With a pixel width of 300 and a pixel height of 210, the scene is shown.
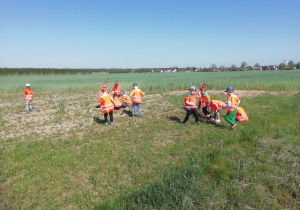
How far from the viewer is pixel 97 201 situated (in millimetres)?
3566

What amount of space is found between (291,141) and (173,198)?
4275mm

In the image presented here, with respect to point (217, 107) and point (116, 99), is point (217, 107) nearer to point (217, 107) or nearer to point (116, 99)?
point (217, 107)

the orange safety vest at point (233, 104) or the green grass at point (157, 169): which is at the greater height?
the orange safety vest at point (233, 104)

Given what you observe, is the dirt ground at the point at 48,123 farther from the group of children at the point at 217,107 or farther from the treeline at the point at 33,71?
the treeline at the point at 33,71

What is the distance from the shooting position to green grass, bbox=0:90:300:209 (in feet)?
11.0

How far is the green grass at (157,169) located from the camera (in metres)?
3.35

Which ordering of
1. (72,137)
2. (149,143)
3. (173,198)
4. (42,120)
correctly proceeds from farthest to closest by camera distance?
(42,120) → (72,137) → (149,143) → (173,198)

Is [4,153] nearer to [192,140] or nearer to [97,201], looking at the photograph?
[97,201]

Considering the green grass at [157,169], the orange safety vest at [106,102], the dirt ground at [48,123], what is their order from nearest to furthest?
the green grass at [157,169]
the dirt ground at [48,123]
the orange safety vest at [106,102]

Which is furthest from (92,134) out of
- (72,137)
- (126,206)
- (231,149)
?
(231,149)

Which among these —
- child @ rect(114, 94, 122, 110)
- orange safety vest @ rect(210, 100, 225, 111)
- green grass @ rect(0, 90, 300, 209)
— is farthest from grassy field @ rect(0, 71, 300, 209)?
child @ rect(114, 94, 122, 110)

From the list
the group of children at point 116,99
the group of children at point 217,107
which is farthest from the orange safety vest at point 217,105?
the group of children at point 116,99

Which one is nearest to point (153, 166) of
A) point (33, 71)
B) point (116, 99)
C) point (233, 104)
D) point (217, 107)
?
point (233, 104)

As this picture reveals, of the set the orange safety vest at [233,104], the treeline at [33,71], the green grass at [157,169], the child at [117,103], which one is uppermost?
the treeline at [33,71]
